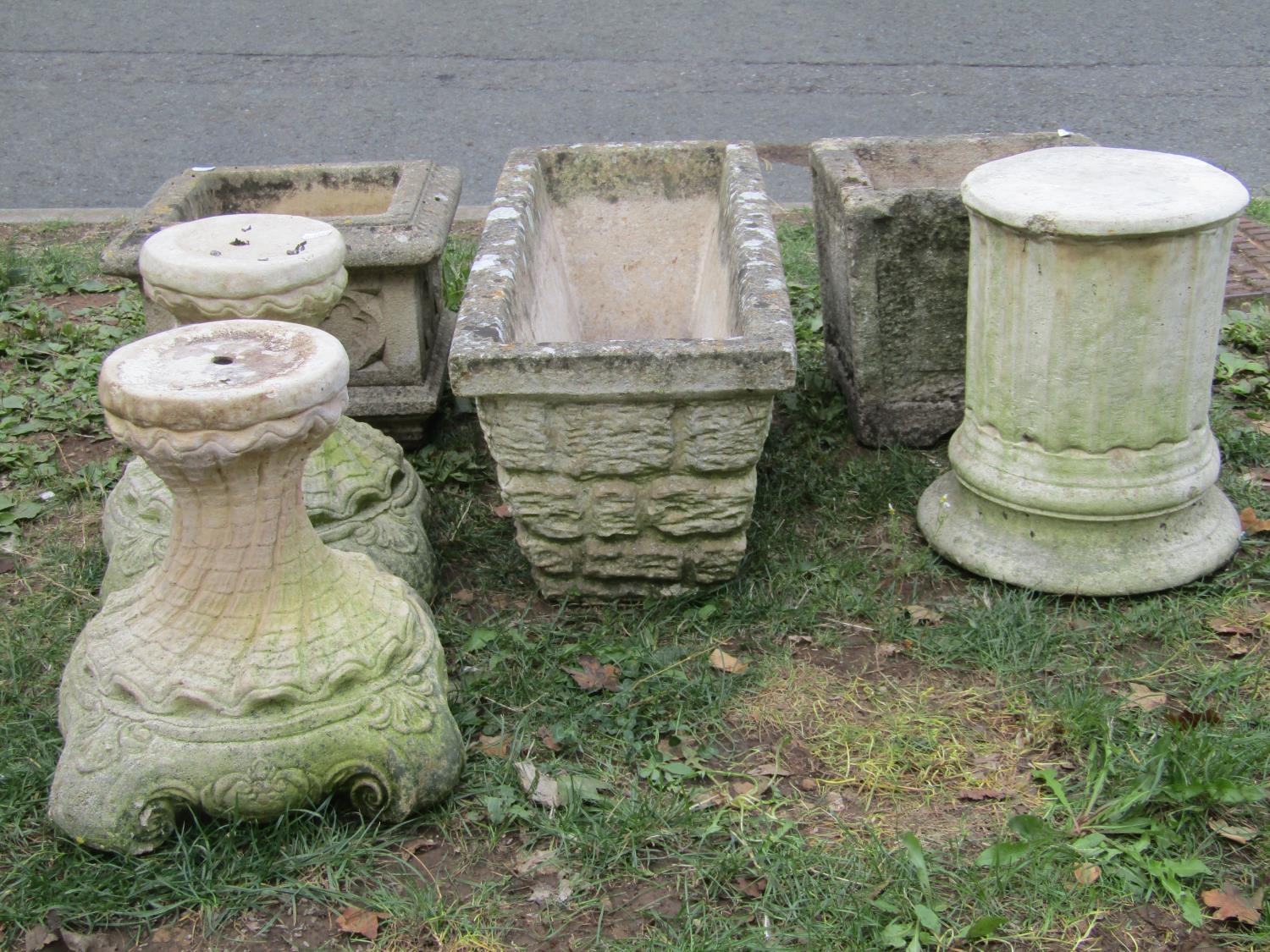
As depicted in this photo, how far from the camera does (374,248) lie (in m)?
3.85

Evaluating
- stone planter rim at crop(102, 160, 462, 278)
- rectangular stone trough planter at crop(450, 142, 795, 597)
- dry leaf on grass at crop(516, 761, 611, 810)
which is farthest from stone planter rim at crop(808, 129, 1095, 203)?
dry leaf on grass at crop(516, 761, 611, 810)

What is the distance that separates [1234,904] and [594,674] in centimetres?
145

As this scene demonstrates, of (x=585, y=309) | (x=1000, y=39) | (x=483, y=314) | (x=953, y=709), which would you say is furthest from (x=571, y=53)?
(x=953, y=709)

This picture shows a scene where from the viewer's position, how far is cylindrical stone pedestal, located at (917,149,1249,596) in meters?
3.11

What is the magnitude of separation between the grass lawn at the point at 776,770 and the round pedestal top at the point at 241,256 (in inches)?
37.2

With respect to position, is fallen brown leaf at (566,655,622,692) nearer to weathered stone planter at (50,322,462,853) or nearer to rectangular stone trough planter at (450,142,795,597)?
rectangular stone trough planter at (450,142,795,597)

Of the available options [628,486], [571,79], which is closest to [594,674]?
[628,486]

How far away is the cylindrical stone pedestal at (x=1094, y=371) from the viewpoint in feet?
10.2

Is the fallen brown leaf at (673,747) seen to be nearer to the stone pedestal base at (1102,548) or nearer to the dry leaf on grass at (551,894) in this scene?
the dry leaf on grass at (551,894)

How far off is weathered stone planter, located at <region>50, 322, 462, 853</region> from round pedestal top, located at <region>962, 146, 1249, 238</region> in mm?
1600

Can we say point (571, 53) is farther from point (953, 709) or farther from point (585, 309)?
point (953, 709)

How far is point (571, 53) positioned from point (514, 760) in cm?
588

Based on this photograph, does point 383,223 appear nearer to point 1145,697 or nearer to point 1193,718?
point 1145,697

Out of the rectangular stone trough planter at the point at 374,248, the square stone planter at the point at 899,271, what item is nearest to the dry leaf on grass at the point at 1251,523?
the square stone planter at the point at 899,271
